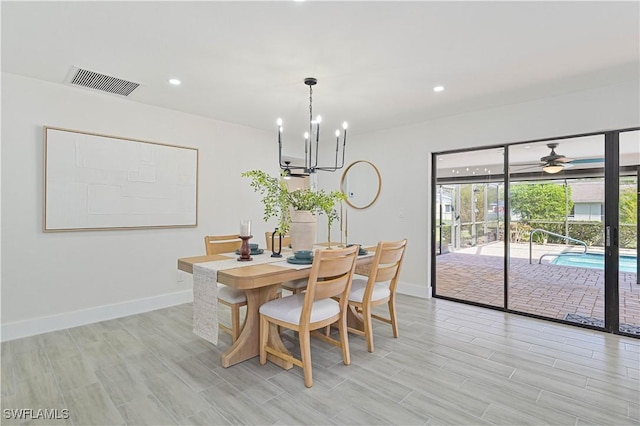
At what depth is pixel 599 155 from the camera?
3359mm

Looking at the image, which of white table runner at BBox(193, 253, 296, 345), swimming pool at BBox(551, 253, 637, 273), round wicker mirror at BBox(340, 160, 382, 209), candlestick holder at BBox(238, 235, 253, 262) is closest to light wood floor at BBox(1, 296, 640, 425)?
white table runner at BBox(193, 253, 296, 345)

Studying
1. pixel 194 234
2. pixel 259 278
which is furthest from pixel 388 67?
pixel 194 234

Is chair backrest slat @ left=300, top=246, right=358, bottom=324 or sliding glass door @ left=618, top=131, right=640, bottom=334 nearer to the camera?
chair backrest slat @ left=300, top=246, right=358, bottom=324

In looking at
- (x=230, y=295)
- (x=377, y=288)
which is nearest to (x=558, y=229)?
(x=377, y=288)

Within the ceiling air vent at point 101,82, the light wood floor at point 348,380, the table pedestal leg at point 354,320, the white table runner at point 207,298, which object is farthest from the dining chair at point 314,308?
the ceiling air vent at point 101,82

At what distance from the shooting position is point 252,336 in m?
2.62

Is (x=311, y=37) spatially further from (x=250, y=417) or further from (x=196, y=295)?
(x=250, y=417)

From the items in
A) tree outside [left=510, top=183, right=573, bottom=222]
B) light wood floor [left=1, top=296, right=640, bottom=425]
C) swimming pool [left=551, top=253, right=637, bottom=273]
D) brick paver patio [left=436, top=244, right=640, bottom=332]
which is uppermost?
tree outside [left=510, top=183, right=573, bottom=222]

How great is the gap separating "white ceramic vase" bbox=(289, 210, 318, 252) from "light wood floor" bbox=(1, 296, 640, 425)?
0.89 metres

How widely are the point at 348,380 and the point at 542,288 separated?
296 cm

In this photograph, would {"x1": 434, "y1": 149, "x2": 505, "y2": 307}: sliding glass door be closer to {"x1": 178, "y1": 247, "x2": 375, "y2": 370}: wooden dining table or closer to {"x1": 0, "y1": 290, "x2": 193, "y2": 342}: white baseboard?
{"x1": 178, "y1": 247, "x2": 375, "y2": 370}: wooden dining table

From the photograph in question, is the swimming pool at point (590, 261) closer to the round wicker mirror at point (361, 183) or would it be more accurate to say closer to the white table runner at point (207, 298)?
the round wicker mirror at point (361, 183)

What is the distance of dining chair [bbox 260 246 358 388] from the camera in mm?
2221

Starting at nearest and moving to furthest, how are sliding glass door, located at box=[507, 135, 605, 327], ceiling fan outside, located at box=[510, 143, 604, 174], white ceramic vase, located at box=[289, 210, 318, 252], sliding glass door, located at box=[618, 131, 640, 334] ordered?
white ceramic vase, located at box=[289, 210, 318, 252], sliding glass door, located at box=[618, 131, 640, 334], sliding glass door, located at box=[507, 135, 605, 327], ceiling fan outside, located at box=[510, 143, 604, 174]
